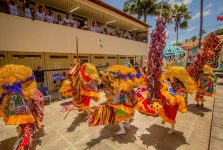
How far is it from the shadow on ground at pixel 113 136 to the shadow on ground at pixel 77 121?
943 millimetres

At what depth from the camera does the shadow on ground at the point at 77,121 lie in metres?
3.98

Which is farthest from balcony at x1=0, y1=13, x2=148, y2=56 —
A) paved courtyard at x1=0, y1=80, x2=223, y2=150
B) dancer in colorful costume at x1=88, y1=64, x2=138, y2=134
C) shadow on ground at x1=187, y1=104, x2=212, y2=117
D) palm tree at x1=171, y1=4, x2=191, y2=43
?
palm tree at x1=171, y1=4, x2=191, y2=43

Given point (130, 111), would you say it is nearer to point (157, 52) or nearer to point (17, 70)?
point (157, 52)

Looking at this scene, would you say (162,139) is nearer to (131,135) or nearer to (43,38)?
(131,135)

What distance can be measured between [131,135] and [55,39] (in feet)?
22.0

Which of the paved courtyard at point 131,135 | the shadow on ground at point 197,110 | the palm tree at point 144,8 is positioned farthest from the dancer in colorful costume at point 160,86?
the palm tree at point 144,8

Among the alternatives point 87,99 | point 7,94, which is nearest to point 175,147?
point 87,99

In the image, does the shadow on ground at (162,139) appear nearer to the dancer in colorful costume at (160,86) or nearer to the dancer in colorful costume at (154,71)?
the dancer in colorful costume at (160,86)

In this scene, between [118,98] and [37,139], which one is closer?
[118,98]

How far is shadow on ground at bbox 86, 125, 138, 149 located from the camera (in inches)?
129

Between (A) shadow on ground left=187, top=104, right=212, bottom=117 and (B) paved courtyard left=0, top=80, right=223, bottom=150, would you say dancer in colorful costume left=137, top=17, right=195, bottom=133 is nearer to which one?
(B) paved courtyard left=0, top=80, right=223, bottom=150

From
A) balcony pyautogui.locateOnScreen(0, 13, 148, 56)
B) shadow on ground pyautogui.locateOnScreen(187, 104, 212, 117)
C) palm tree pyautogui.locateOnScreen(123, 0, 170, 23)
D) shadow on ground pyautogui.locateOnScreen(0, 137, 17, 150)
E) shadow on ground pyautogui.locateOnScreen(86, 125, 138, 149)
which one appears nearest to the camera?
shadow on ground pyautogui.locateOnScreen(0, 137, 17, 150)

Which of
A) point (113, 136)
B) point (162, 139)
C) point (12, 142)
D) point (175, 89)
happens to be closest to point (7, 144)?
point (12, 142)

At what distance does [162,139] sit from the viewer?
340 cm
